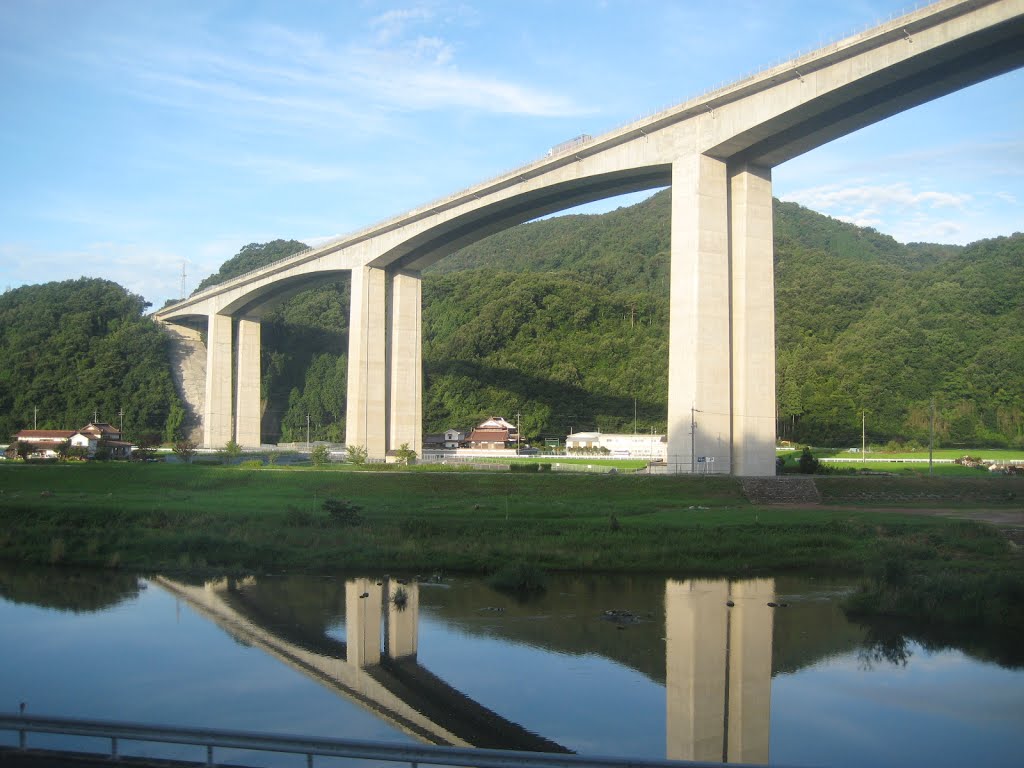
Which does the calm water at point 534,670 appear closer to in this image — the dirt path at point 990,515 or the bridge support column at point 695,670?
the bridge support column at point 695,670

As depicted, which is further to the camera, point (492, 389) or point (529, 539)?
point (492, 389)

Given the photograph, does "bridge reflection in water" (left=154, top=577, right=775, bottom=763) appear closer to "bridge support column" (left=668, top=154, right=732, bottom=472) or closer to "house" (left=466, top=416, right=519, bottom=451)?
"bridge support column" (left=668, top=154, right=732, bottom=472)

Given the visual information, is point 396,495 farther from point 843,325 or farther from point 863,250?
point 863,250

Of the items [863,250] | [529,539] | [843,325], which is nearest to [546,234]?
[863,250]

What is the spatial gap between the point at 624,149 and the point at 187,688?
3118 centimetres

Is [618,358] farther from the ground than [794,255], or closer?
closer

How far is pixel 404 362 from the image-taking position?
60.3m

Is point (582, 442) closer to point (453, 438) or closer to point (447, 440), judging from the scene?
point (453, 438)

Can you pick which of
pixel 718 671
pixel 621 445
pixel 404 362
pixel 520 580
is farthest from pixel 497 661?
pixel 621 445

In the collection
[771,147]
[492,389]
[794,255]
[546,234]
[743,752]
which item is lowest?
[743,752]

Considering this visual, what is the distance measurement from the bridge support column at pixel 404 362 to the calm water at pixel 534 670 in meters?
37.0

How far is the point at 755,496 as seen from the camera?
1435 inches

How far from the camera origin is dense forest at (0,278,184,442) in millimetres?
85938

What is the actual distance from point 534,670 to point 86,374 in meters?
80.5
